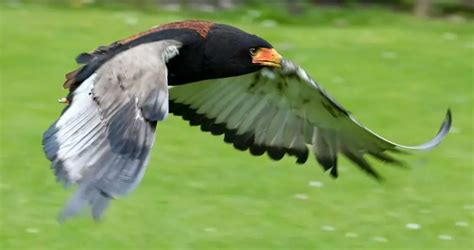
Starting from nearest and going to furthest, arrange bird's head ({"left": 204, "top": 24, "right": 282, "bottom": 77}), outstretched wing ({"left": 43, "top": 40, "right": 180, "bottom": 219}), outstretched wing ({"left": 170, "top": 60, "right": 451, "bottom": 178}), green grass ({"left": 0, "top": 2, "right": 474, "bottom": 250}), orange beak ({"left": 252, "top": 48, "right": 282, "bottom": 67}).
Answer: outstretched wing ({"left": 43, "top": 40, "right": 180, "bottom": 219}) → bird's head ({"left": 204, "top": 24, "right": 282, "bottom": 77}) → orange beak ({"left": 252, "top": 48, "right": 282, "bottom": 67}) → outstretched wing ({"left": 170, "top": 60, "right": 451, "bottom": 178}) → green grass ({"left": 0, "top": 2, "right": 474, "bottom": 250})

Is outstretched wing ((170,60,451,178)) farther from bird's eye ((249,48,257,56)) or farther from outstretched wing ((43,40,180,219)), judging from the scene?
outstretched wing ((43,40,180,219))

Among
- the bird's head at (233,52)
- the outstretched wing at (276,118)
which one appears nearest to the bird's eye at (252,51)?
the bird's head at (233,52)

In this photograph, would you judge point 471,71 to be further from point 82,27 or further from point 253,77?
point 253,77

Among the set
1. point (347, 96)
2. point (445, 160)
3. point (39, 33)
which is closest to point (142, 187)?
point (445, 160)

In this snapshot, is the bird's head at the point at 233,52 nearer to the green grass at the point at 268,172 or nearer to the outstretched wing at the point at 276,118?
the outstretched wing at the point at 276,118

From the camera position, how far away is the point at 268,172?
10.4 meters

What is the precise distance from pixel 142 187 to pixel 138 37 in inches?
139

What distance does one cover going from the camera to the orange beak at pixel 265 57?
21.8ft

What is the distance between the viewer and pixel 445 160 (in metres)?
11.1

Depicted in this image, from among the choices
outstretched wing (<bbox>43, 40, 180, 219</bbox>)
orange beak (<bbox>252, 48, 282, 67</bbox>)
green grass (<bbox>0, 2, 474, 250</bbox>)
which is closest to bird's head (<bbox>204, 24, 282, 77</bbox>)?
orange beak (<bbox>252, 48, 282, 67</bbox>)

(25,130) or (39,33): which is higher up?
(39,33)

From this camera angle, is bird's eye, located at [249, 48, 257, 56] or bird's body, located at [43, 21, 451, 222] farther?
bird's eye, located at [249, 48, 257, 56]

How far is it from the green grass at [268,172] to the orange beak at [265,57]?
203 centimetres

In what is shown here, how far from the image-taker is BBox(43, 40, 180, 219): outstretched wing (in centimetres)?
527
